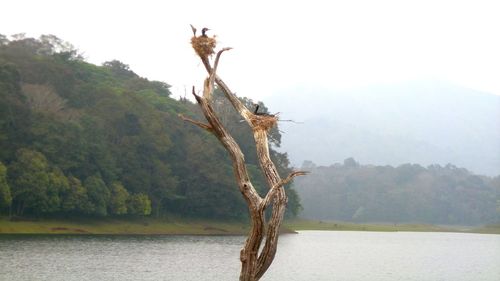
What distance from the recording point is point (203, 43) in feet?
23.8

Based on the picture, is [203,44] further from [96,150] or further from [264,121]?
[96,150]

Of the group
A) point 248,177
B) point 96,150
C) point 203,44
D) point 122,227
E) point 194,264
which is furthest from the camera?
point 122,227

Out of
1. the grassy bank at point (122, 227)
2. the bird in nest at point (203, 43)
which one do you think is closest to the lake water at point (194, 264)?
the grassy bank at point (122, 227)

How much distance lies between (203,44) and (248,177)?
1.47 m

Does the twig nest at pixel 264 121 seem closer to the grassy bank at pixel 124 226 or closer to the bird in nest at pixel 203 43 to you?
the bird in nest at pixel 203 43

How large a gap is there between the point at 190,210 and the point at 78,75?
26.2 meters

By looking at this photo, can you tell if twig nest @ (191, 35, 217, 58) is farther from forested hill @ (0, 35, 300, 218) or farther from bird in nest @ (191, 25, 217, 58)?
forested hill @ (0, 35, 300, 218)

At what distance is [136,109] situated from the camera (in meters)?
89.7

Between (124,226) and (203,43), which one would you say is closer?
(203,43)

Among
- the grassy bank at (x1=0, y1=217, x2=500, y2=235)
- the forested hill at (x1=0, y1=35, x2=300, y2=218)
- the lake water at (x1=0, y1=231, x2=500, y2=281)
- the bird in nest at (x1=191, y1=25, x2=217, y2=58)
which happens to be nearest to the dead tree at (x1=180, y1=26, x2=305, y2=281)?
the bird in nest at (x1=191, y1=25, x2=217, y2=58)

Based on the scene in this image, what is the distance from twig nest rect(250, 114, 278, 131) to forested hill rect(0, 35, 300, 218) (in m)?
61.3

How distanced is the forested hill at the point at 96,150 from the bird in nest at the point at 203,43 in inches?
2397

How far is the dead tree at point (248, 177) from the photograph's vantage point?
653cm

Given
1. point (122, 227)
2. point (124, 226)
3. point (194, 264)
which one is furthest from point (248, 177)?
point (124, 226)
